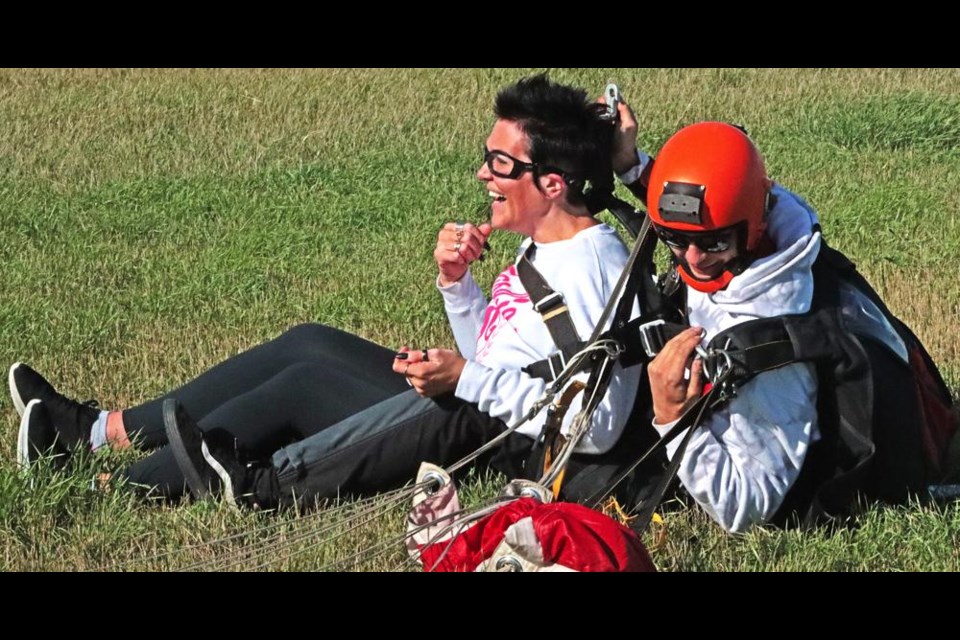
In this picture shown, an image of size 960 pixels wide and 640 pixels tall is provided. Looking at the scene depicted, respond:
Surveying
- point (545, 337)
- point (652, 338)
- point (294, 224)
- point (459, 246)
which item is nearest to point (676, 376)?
point (652, 338)

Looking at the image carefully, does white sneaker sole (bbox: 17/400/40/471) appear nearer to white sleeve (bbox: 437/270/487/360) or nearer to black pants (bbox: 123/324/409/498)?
black pants (bbox: 123/324/409/498)

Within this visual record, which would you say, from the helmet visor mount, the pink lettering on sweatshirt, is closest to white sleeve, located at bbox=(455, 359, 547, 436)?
the pink lettering on sweatshirt

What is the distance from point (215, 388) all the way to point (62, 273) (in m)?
4.41

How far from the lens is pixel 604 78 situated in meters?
17.5

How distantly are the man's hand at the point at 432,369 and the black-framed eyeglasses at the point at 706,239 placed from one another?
989mm

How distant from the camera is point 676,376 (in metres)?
4.81

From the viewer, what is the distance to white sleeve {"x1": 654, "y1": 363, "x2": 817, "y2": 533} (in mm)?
4941

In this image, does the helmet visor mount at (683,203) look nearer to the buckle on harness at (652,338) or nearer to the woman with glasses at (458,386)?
the buckle on harness at (652,338)

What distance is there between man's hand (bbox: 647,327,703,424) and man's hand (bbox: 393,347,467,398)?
35.8 inches

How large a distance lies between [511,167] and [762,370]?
1405mm

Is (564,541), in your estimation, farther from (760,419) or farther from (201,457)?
(201,457)

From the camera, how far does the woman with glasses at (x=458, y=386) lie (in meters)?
5.51

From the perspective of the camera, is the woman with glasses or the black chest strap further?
the woman with glasses

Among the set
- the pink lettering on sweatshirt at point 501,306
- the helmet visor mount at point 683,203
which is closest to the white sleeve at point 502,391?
the pink lettering on sweatshirt at point 501,306
